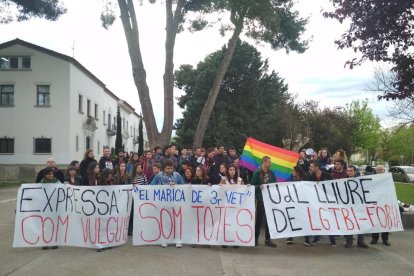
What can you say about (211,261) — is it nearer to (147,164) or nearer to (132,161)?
(147,164)

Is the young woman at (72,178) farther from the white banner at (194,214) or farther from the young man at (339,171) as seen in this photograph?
the young man at (339,171)

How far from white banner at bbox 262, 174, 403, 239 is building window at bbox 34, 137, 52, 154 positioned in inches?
1267

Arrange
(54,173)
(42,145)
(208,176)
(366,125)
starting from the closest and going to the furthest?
(54,173)
(208,176)
(42,145)
(366,125)

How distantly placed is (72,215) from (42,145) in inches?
1227

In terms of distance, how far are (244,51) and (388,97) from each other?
3816cm

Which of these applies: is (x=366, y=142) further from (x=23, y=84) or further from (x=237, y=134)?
(x=23, y=84)

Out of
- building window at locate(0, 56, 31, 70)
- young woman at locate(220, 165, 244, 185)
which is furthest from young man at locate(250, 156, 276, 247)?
building window at locate(0, 56, 31, 70)

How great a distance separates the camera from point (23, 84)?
38.0 m

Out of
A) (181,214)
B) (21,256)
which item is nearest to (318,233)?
(181,214)

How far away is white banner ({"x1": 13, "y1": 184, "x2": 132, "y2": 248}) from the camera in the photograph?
28.3 feet

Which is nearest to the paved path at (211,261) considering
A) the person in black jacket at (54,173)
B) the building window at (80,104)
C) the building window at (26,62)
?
the person in black jacket at (54,173)

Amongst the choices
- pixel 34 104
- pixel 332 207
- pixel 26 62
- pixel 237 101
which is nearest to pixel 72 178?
pixel 332 207

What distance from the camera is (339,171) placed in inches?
375

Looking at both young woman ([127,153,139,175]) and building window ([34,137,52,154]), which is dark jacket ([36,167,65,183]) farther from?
building window ([34,137,52,154])
